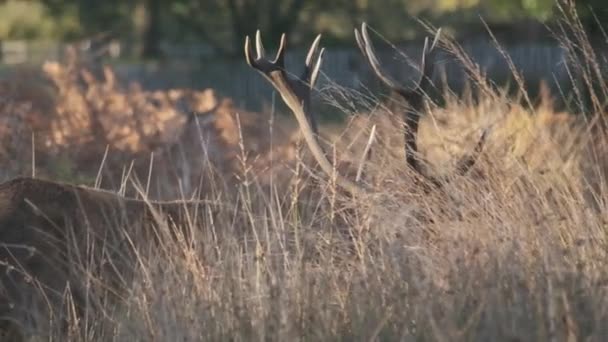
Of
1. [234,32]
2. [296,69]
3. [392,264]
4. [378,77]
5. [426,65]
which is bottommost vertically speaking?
[234,32]

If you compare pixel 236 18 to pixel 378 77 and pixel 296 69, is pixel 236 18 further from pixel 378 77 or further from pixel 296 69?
pixel 378 77

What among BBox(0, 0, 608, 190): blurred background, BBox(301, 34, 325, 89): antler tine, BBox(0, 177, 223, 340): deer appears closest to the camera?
BBox(0, 177, 223, 340): deer

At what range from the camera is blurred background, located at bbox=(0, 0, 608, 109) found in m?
29.8

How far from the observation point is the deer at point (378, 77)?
25.6 feet

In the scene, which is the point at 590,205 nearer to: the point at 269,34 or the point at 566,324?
the point at 566,324

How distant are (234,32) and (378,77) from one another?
34195mm

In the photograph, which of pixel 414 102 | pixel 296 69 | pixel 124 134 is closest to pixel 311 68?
pixel 414 102

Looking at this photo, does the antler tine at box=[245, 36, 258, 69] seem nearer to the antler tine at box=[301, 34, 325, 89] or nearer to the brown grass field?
the antler tine at box=[301, 34, 325, 89]

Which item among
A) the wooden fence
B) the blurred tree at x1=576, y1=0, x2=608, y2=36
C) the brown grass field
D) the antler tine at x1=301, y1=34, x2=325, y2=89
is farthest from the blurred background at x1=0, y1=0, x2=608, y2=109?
the brown grass field

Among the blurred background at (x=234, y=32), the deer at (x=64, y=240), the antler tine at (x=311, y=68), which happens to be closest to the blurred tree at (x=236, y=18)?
the blurred background at (x=234, y=32)

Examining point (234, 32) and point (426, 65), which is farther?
point (234, 32)

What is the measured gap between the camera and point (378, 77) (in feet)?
28.5

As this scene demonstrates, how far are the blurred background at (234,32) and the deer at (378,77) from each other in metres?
12.4

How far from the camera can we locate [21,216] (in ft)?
25.2
